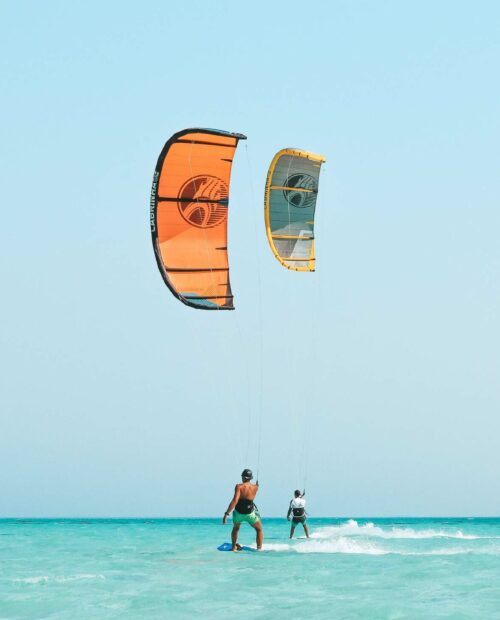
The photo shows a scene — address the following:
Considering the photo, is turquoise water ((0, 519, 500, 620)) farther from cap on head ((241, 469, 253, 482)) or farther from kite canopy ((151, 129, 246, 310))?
kite canopy ((151, 129, 246, 310))

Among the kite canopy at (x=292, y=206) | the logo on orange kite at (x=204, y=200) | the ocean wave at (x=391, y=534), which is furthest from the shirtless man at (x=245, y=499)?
the ocean wave at (x=391, y=534)

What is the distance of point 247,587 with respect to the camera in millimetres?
10156

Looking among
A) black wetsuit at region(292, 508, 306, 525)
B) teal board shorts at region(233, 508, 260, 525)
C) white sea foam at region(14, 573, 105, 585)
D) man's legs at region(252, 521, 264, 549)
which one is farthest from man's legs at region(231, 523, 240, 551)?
black wetsuit at region(292, 508, 306, 525)

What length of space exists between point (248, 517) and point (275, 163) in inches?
220

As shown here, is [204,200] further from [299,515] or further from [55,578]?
[299,515]

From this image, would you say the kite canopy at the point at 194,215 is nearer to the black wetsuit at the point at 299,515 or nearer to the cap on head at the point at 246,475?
the cap on head at the point at 246,475

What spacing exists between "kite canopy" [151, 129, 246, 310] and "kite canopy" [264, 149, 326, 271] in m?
1.80

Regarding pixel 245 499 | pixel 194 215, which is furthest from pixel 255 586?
pixel 194 215

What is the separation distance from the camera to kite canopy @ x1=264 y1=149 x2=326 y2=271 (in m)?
16.0

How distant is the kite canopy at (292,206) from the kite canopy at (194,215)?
180 centimetres

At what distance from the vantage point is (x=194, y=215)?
1426cm

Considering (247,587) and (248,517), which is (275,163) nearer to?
(248,517)

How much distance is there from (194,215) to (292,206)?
2.65 metres

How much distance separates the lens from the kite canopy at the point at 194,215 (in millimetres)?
13734
